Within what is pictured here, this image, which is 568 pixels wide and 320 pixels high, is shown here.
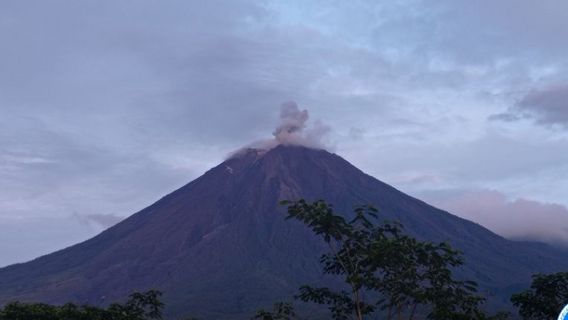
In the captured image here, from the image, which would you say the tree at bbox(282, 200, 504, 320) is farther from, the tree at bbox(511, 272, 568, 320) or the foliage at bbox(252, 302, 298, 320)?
the tree at bbox(511, 272, 568, 320)

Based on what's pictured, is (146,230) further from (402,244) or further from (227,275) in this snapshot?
(402,244)

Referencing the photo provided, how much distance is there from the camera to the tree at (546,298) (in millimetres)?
19797

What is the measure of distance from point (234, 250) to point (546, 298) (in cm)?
13745

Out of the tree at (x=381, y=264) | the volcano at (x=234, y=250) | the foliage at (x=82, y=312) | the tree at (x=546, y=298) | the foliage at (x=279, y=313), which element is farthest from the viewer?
the volcano at (x=234, y=250)

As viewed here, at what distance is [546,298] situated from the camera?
20.2m

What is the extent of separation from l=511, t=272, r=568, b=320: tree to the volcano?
101 metres

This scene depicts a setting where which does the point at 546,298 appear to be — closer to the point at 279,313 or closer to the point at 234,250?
the point at 279,313

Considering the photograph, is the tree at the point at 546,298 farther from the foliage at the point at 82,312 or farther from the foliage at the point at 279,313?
the foliage at the point at 82,312

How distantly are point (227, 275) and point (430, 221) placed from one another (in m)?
62.9

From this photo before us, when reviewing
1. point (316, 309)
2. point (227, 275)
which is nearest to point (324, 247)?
point (227, 275)

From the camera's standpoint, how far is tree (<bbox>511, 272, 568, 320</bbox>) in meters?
19.8

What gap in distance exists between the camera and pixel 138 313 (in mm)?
23469

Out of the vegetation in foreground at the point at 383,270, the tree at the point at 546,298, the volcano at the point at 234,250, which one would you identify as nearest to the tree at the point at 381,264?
the vegetation in foreground at the point at 383,270

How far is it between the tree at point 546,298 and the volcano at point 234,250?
331 feet
